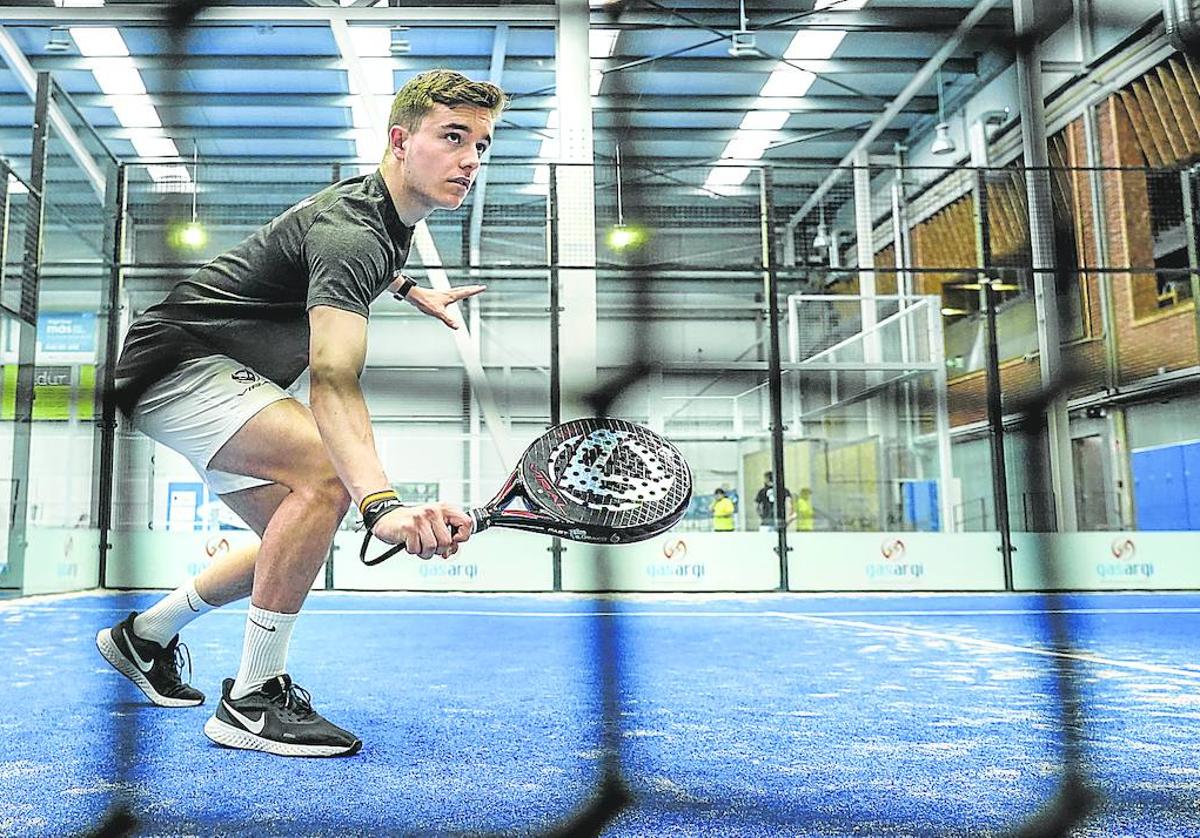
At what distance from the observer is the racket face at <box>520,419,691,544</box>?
1.29m

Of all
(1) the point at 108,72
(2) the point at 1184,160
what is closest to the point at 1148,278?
(2) the point at 1184,160

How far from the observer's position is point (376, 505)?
1.12 m

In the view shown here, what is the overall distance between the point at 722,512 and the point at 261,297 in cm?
538

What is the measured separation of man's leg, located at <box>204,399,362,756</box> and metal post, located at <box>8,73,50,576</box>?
376 cm

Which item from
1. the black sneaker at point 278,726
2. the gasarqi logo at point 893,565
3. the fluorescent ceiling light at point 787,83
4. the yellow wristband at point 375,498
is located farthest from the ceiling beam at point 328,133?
the yellow wristband at point 375,498

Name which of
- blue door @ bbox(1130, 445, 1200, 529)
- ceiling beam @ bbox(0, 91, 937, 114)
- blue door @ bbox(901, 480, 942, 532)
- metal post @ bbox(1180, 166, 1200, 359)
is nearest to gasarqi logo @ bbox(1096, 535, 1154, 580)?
blue door @ bbox(1130, 445, 1200, 529)

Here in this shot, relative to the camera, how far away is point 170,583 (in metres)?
5.52

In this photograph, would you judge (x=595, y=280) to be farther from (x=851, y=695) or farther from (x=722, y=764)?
(x=722, y=764)

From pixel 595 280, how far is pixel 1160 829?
466 centimetres

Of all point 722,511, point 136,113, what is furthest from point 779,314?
point 136,113

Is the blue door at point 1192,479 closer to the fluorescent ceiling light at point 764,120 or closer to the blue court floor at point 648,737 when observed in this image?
the blue court floor at point 648,737

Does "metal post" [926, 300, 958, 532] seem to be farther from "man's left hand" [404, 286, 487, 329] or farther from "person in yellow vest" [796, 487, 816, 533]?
"man's left hand" [404, 286, 487, 329]

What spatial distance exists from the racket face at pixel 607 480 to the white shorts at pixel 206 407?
0.42 m

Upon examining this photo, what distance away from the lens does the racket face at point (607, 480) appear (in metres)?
1.29
